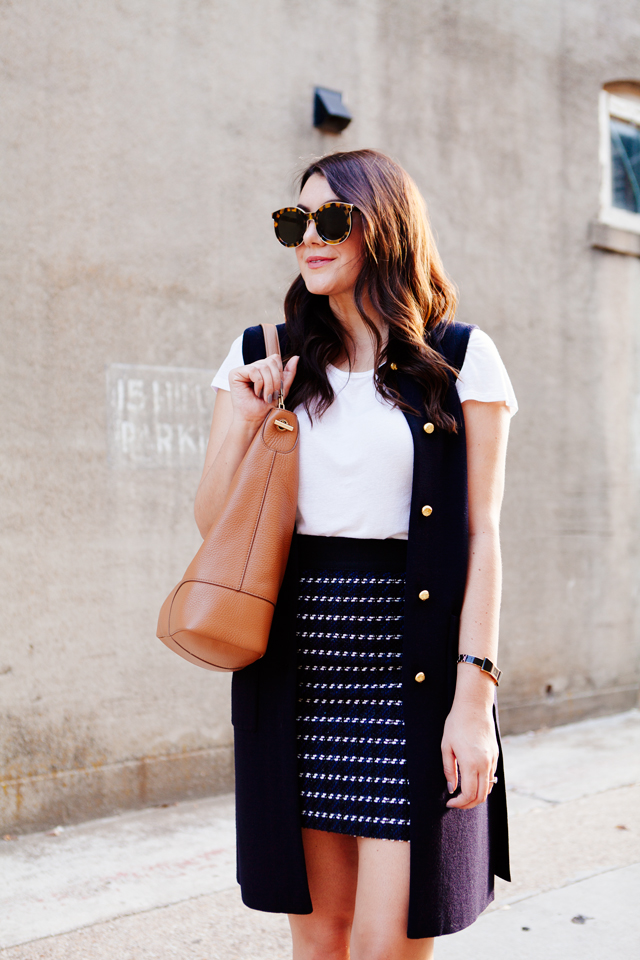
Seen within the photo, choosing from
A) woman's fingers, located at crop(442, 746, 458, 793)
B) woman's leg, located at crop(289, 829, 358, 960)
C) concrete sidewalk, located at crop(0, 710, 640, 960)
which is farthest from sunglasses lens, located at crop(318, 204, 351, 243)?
concrete sidewalk, located at crop(0, 710, 640, 960)

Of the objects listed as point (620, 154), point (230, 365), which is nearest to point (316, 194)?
point (230, 365)

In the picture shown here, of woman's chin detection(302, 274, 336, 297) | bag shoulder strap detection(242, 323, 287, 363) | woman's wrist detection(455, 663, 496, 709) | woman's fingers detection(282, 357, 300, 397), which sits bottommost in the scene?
woman's wrist detection(455, 663, 496, 709)

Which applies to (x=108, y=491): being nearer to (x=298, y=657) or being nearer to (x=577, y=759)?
(x=298, y=657)

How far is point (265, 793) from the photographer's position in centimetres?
182

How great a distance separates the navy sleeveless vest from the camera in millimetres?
1720

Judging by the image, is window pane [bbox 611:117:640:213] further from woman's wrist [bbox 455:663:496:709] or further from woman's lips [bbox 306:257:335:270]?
woman's wrist [bbox 455:663:496:709]

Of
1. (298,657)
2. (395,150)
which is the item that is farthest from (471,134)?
(298,657)

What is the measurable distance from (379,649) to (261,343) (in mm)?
729

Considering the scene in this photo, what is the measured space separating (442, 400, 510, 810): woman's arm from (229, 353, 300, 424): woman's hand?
39 cm

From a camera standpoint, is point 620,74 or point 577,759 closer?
point 577,759

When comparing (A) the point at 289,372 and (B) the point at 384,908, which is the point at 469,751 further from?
(A) the point at 289,372

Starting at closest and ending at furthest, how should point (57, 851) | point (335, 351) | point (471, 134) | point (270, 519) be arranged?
point (270, 519)
point (335, 351)
point (57, 851)
point (471, 134)

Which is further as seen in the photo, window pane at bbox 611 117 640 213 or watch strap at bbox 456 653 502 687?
window pane at bbox 611 117 640 213

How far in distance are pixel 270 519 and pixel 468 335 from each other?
60 centimetres
